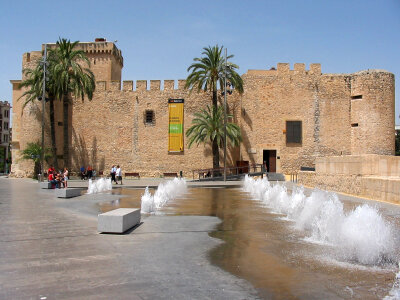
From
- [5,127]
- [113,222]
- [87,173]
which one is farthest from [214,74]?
[5,127]

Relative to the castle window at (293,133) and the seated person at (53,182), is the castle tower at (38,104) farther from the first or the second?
the castle window at (293,133)

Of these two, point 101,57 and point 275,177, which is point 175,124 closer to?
point 275,177

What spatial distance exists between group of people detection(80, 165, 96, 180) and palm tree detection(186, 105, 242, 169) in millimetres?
7938

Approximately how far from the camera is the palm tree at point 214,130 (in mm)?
30312

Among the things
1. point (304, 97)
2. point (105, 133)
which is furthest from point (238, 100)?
point (105, 133)

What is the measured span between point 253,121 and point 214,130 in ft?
13.6

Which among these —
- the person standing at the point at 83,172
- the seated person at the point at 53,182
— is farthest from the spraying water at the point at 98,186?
the person standing at the point at 83,172

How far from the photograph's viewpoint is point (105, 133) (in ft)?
114

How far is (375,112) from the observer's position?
31516mm

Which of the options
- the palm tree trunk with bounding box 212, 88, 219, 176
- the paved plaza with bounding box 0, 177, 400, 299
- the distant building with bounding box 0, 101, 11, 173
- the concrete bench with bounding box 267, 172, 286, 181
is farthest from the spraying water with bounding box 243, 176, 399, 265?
the distant building with bounding box 0, 101, 11, 173

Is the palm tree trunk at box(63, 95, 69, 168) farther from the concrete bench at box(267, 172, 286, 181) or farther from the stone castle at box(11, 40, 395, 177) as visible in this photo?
the concrete bench at box(267, 172, 286, 181)

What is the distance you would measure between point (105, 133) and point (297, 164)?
52.1 feet

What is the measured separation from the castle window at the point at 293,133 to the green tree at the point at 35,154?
18590mm

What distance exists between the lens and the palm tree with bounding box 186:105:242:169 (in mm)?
30312
